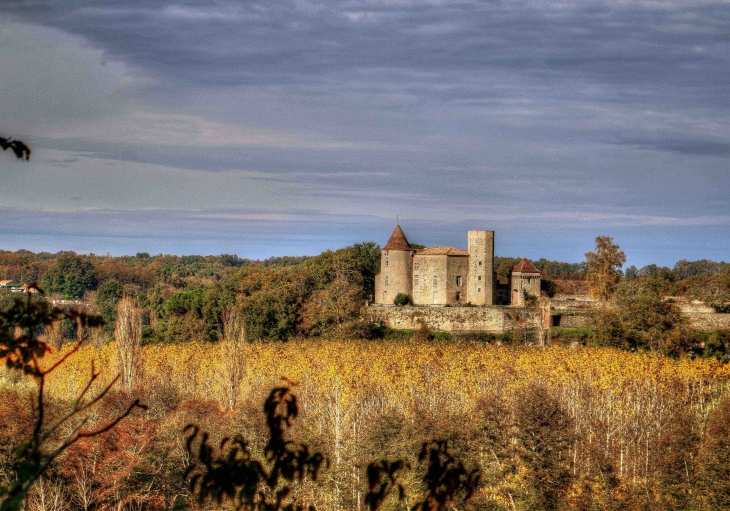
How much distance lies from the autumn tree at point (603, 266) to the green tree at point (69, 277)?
68.4 meters

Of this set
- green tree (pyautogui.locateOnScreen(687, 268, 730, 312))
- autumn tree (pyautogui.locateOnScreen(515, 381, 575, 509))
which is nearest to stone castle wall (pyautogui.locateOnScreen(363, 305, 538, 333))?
green tree (pyautogui.locateOnScreen(687, 268, 730, 312))

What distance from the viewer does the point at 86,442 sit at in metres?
26.7

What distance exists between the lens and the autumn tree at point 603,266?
70.2m

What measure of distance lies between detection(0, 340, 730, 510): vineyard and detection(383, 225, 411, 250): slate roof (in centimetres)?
2163

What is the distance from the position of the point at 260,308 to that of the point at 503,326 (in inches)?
680

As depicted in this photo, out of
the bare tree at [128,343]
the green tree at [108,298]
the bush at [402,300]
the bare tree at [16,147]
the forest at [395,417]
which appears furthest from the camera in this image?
the green tree at [108,298]

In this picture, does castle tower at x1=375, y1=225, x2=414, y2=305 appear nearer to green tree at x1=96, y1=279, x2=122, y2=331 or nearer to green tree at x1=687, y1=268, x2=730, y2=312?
green tree at x1=687, y1=268, x2=730, y2=312

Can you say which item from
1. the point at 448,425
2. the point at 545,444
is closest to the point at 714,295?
the point at 545,444

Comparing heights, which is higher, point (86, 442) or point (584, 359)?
point (584, 359)

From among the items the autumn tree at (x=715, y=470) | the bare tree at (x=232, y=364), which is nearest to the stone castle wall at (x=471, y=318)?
the bare tree at (x=232, y=364)

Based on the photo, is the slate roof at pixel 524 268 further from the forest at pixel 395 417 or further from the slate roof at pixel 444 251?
the forest at pixel 395 417

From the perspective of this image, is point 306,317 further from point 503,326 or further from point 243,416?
point 243,416

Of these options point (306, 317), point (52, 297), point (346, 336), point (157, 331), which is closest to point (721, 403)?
point (346, 336)

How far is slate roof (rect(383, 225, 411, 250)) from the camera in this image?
61.0 metres
